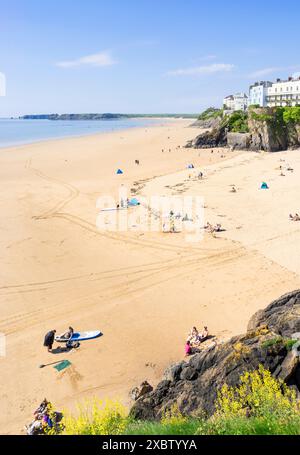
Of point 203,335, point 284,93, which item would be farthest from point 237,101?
point 203,335

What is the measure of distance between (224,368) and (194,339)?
13.9 feet

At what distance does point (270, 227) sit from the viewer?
2269 cm

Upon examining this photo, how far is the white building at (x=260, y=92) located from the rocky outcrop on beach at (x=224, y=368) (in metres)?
105

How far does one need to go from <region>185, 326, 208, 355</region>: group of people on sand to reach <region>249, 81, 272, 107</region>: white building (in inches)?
4032

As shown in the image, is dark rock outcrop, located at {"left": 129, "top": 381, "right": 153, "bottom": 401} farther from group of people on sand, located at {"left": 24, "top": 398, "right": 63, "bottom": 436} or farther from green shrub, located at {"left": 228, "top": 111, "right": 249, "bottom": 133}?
green shrub, located at {"left": 228, "top": 111, "right": 249, "bottom": 133}

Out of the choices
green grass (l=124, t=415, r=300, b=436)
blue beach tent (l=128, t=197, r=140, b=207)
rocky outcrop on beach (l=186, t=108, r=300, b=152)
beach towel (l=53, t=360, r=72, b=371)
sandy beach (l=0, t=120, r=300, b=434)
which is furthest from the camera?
rocky outcrop on beach (l=186, t=108, r=300, b=152)

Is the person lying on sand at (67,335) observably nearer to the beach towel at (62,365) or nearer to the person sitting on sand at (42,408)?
the beach towel at (62,365)

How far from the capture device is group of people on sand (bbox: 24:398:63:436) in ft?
29.7

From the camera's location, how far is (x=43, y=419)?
9.35m

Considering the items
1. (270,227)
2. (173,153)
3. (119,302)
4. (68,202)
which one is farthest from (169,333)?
(173,153)

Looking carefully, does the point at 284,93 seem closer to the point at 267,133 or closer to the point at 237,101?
the point at 267,133

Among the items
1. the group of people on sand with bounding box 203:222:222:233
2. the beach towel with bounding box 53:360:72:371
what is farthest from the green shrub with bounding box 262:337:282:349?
the group of people on sand with bounding box 203:222:222:233

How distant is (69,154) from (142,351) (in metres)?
49.2
